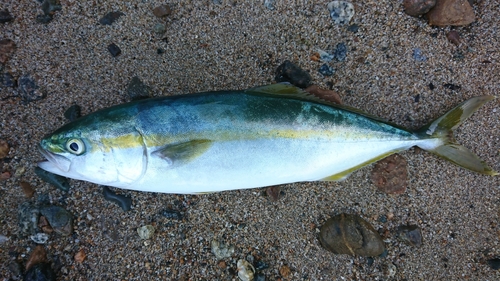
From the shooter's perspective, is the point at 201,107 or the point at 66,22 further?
the point at 66,22

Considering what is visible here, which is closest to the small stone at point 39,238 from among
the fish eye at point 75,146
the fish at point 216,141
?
the fish at point 216,141

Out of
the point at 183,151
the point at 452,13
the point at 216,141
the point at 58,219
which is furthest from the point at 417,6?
the point at 58,219

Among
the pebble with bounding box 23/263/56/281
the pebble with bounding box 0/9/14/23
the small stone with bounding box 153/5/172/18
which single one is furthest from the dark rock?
A: the pebble with bounding box 23/263/56/281

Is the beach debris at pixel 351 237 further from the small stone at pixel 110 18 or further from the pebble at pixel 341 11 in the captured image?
the small stone at pixel 110 18

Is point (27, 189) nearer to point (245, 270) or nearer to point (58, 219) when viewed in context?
point (58, 219)

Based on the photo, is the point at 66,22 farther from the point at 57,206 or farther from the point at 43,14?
the point at 57,206

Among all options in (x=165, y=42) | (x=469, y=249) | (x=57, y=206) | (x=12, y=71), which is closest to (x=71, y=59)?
(x=12, y=71)
